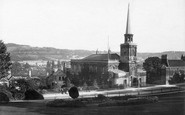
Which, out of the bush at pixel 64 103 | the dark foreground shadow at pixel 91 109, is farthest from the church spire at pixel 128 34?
the bush at pixel 64 103

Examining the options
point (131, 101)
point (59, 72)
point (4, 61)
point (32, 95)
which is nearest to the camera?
point (131, 101)

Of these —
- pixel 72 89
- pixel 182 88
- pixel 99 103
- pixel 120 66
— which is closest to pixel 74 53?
pixel 72 89

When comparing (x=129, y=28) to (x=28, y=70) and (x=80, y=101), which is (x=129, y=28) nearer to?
(x=80, y=101)

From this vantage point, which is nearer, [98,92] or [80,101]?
[80,101]

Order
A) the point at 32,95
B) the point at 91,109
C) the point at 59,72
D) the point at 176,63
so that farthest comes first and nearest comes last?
the point at 59,72
the point at 176,63
the point at 32,95
the point at 91,109

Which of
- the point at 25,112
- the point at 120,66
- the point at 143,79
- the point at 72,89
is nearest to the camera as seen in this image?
the point at 25,112

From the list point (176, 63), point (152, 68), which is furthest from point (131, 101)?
point (152, 68)

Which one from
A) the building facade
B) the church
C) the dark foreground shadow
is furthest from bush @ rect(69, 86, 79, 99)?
the building facade

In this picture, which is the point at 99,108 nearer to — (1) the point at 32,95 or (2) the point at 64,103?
(2) the point at 64,103
